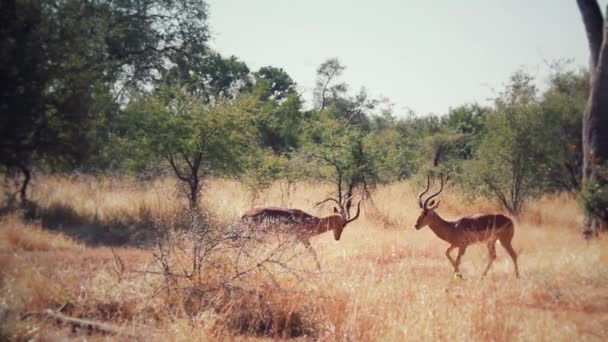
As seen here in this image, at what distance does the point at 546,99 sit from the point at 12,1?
1699cm

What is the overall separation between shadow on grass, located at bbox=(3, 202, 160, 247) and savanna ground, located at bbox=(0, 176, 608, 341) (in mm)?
42

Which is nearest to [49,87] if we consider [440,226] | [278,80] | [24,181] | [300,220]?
[24,181]

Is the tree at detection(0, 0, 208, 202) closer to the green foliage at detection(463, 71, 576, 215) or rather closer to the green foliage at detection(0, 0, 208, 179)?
the green foliage at detection(0, 0, 208, 179)

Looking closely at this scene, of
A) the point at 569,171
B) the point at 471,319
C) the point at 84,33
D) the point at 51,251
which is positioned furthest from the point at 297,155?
the point at 471,319

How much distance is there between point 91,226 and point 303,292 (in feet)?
24.9

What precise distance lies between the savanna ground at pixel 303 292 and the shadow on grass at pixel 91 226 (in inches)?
1.6

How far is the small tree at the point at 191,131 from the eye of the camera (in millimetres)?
11734

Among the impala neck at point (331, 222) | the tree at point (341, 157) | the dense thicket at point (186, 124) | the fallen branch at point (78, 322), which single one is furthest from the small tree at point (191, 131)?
the fallen branch at point (78, 322)

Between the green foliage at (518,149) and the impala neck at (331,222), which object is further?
the green foliage at (518,149)

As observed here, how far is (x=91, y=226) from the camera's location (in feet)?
36.4

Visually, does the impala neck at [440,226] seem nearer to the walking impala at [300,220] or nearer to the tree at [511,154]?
the walking impala at [300,220]

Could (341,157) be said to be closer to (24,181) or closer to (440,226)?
(440,226)

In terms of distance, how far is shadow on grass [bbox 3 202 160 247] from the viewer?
10.3 metres

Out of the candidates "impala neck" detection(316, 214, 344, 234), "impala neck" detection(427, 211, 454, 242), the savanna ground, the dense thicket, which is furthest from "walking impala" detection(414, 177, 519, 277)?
the dense thicket
